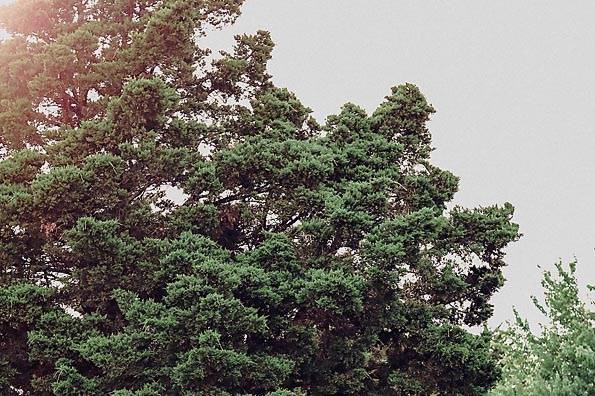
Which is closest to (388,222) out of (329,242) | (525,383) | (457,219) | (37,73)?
(329,242)

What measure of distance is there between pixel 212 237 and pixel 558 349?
23.5 ft

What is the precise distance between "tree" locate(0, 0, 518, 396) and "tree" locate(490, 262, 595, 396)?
3.28 m

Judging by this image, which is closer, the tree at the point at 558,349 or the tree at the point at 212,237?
the tree at the point at 558,349

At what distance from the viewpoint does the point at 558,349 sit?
9555 mm

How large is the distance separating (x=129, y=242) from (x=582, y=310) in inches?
301

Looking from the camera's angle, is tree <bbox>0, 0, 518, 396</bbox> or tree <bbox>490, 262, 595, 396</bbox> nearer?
tree <bbox>490, 262, 595, 396</bbox>

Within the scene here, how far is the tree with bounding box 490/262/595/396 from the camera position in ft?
28.8

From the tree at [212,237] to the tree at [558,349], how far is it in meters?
3.28

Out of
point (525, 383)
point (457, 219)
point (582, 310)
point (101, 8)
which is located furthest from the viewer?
point (101, 8)

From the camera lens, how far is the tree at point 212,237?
12641 mm

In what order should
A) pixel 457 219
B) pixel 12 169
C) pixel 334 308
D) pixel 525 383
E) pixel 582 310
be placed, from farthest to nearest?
pixel 457 219
pixel 12 169
pixel 334 308
pixel 525 383
pixel 582 310

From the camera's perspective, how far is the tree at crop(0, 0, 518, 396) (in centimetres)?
1264

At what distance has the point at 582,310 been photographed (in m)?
9.80

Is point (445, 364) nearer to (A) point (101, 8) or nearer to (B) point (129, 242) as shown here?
(B) point (129, 242)
